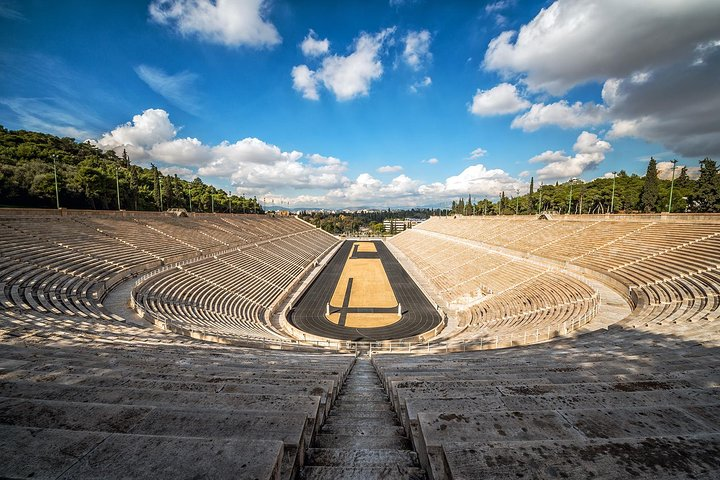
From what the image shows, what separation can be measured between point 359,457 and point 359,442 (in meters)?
0.51

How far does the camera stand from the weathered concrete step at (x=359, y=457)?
2482 millimetres

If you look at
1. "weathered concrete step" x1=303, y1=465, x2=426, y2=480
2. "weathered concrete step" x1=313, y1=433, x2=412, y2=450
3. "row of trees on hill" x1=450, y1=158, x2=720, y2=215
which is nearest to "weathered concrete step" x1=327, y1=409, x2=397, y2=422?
"weathered concrete step" x1=313, y1=433, x2=412, y2=450

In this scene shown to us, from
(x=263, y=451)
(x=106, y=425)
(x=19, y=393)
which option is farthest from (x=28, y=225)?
(x=263, y=451)

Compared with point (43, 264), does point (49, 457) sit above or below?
above

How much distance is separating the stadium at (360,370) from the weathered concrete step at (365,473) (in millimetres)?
22

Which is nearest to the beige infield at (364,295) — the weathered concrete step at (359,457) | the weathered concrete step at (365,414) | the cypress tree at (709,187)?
the weathered concrete step at (365,414)

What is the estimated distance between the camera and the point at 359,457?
2598 mm

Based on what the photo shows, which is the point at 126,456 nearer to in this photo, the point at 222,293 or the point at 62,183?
the point at 222,293

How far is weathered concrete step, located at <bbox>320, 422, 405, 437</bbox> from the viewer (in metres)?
3.30

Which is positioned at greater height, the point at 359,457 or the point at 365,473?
the point at 365,473

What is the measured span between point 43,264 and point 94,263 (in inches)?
Answer: 100

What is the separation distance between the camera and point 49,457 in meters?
1.80

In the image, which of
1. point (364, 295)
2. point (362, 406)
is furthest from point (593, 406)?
point (364, 295)

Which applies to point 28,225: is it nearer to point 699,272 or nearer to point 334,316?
point 334,316
